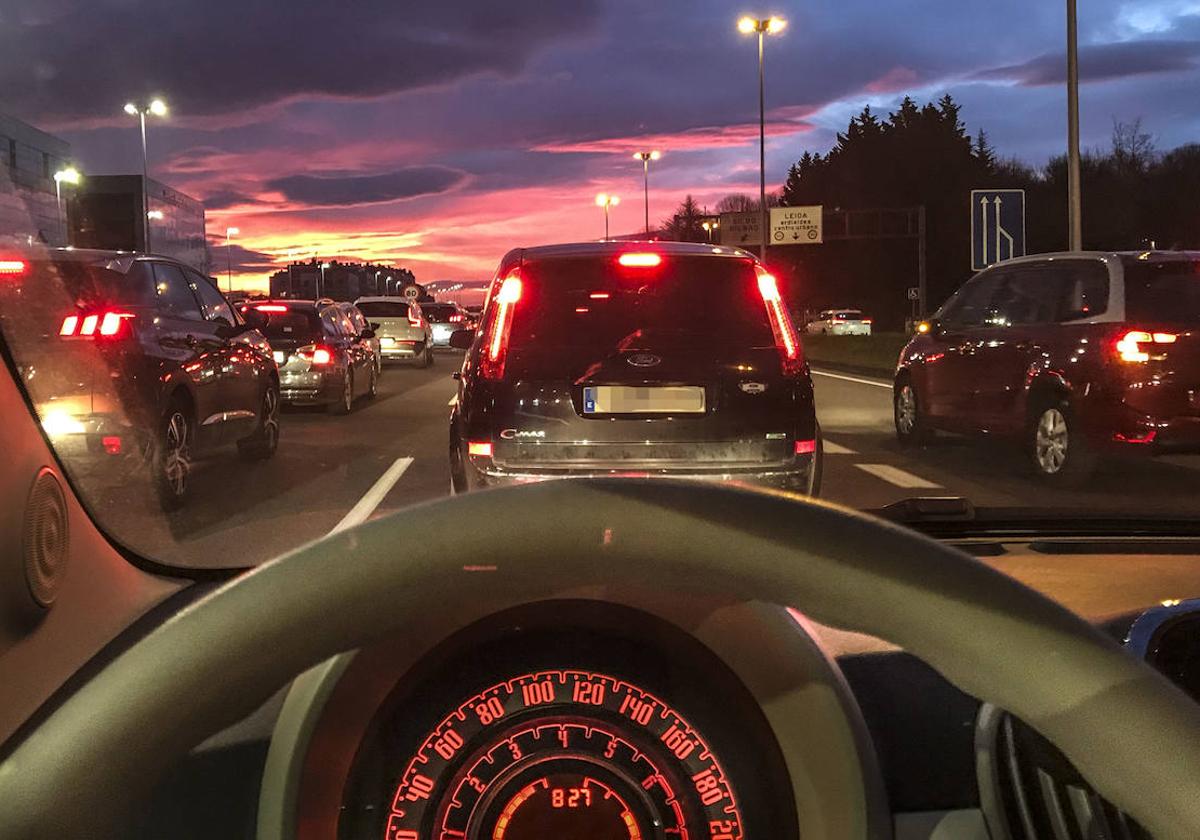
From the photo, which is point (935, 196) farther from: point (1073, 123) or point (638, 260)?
point (638, 260)

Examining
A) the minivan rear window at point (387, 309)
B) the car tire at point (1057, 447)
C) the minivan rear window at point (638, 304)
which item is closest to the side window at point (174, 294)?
the minivan rear window at point (638, 304)

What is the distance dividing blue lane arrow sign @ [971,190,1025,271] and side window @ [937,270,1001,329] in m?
12.3

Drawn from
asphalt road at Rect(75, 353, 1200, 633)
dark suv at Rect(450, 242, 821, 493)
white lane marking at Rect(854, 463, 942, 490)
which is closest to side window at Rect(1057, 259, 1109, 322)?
asphalt road at Rect(75, 353, 1200, 633)

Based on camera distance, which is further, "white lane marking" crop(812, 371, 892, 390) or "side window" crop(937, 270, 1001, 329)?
"white lane marking" crop(812, 371, 892, 390)

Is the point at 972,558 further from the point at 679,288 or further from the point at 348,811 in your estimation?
the point at 679,288

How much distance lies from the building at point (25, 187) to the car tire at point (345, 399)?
1303 centimetres

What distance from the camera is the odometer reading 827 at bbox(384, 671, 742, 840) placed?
1.66 m

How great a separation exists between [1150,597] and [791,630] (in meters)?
1.93

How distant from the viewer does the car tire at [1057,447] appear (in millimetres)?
10367

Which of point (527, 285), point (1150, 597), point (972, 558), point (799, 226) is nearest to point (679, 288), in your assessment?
point (527, 285)

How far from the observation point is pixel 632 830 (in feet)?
5.44

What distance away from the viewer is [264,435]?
487 inches

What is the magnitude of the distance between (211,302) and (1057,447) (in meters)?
6.72

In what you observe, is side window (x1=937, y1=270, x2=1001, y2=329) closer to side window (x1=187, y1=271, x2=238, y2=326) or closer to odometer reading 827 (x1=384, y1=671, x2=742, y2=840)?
side window (x1=187, y1=271, x2=238, y2=326)
